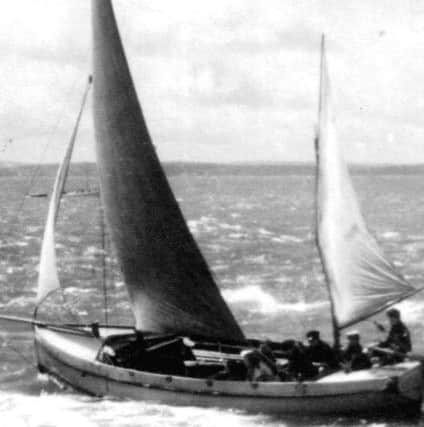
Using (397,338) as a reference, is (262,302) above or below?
below

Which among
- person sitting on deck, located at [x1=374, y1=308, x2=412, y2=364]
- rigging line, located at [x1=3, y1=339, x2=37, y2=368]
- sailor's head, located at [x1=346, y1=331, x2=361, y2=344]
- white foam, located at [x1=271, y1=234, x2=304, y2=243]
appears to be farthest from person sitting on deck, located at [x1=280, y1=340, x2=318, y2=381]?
white foam, located at [x1=271, y1=234, x2=304, y2=243]

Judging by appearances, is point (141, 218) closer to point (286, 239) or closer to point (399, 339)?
point (399, 339)

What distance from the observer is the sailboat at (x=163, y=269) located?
2161 cm

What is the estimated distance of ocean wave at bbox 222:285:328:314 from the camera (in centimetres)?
4088

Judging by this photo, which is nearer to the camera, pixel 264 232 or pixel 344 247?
pixel 344 247

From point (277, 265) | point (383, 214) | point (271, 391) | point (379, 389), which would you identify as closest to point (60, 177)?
point (271, 391)

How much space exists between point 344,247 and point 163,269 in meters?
5.04

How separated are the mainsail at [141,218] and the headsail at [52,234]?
0.78 m

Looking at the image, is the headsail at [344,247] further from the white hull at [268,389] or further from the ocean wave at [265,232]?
the ocean wave at [265,232]

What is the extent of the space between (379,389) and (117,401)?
7.14 m

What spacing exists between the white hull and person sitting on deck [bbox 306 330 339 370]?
87 centimetres

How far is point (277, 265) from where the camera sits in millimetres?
58406

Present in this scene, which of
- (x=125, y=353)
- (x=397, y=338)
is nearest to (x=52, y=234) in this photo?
(x=125, y=353)

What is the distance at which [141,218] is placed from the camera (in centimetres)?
2348
